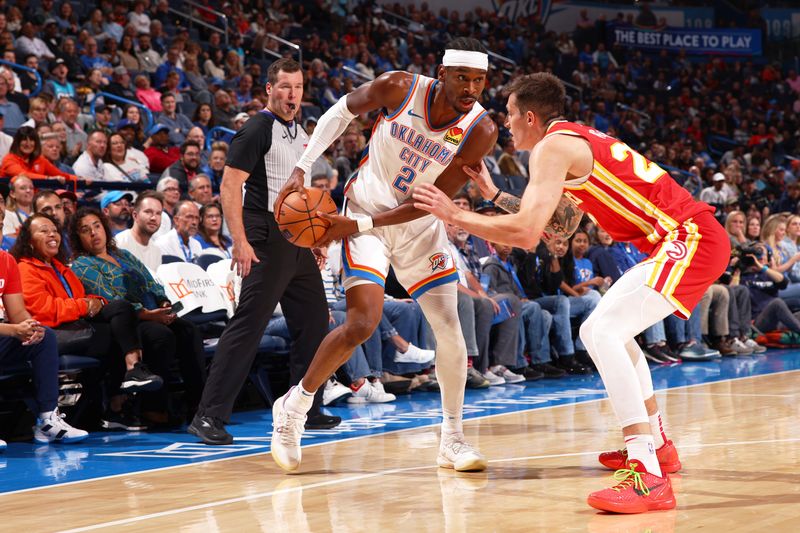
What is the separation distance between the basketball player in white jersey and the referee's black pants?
840mm

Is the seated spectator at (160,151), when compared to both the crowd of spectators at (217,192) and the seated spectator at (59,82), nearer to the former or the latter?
the crowd of spectators at (217,192)

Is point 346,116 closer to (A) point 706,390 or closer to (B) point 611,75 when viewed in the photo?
(A) point 706,390

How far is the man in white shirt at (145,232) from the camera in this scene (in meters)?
6.98

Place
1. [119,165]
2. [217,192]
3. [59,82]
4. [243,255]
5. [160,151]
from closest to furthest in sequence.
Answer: [243,255], [119,165], [217,192], [160,151], [59,82]

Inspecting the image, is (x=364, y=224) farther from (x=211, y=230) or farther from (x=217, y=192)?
(x=217, y=192)

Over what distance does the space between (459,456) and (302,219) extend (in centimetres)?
126

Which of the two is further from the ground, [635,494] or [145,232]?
[145,232]

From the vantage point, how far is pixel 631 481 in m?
3.64

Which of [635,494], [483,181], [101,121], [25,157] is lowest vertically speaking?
[635,494]

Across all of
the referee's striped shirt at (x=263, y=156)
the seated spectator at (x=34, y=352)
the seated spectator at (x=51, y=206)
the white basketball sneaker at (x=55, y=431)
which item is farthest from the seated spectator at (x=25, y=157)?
the referee's striped shirt at (x=263, y=156)

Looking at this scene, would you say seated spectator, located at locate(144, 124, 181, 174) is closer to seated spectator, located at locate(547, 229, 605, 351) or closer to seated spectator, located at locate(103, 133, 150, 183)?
seated spectator, located at locate(103, 133, 150, 183)

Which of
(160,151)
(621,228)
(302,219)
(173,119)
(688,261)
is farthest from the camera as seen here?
(173,119)

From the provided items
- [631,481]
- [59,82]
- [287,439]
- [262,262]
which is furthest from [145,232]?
[59,82]

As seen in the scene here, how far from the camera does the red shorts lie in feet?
12.7
